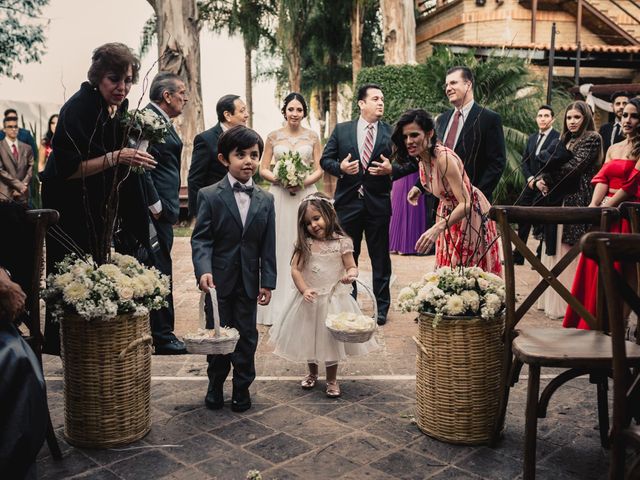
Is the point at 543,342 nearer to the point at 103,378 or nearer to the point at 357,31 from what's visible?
the point at 103,378

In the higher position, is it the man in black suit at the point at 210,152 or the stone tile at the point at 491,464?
the man in black suit at the point at 210,152

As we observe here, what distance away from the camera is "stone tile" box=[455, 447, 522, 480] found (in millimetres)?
3176

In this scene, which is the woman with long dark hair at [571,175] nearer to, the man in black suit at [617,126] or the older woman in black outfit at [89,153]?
the man in black suit at [617,126]

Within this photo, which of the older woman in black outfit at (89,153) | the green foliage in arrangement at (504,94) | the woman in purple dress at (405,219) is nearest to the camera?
the older woman in black outfit at (89,153)

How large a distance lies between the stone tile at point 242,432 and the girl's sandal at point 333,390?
0.62 metres

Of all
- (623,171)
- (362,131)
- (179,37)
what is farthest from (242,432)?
(179,37)

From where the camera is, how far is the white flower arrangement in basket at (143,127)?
418 centimetres

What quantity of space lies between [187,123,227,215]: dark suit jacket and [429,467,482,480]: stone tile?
319cm

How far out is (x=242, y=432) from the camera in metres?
3.68

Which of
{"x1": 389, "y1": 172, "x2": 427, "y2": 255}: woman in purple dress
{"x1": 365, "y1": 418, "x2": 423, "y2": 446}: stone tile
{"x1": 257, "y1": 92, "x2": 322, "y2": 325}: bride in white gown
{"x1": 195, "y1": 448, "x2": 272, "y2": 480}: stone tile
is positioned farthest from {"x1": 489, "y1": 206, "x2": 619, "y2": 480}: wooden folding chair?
{"x1": 389, "y1": 172, "x2": 427, "y2": 255}: woman in purple dress

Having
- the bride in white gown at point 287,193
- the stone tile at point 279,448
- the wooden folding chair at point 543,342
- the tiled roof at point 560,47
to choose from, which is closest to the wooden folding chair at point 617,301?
the wooden folding chair at point 543,342

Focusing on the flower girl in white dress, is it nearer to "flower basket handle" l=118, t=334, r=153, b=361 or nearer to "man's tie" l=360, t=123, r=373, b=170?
"flower basket handle" l=118, t=334, r=153, b=361

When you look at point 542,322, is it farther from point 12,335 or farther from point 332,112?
point 332,112

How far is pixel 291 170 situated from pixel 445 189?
210cm
